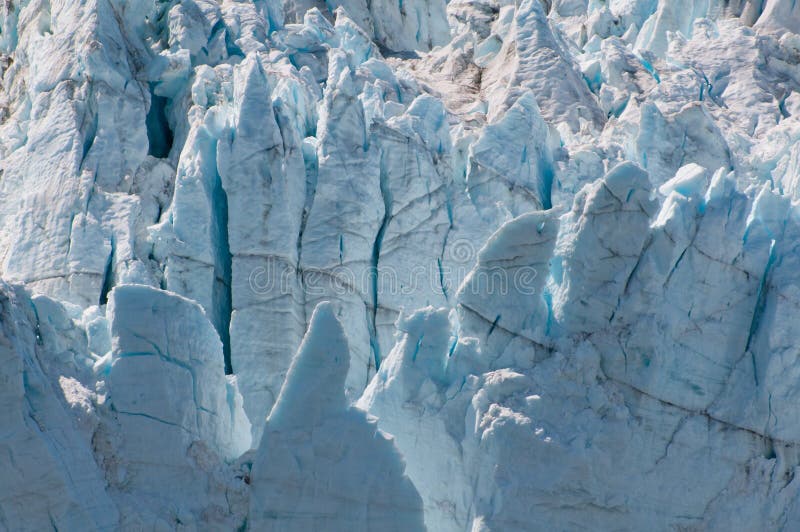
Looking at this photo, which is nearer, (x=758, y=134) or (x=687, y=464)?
(x=687, y=464)

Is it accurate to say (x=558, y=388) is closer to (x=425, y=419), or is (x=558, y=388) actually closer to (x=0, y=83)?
(x=425, y=419)

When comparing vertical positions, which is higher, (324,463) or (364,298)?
(324,463)

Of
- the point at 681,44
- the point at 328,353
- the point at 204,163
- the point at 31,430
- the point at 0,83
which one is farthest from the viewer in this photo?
the point at 681,44

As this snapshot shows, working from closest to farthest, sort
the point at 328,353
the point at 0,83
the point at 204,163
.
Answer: the point at 328,353
the point at 204,163
the point at 0,83

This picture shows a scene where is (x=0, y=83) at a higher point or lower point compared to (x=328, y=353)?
lower

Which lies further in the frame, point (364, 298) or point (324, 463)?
point (364, 298)

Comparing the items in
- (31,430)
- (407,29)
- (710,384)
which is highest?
(31,430)

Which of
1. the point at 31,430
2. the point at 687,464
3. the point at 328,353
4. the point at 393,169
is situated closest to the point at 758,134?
the point at 393,169
